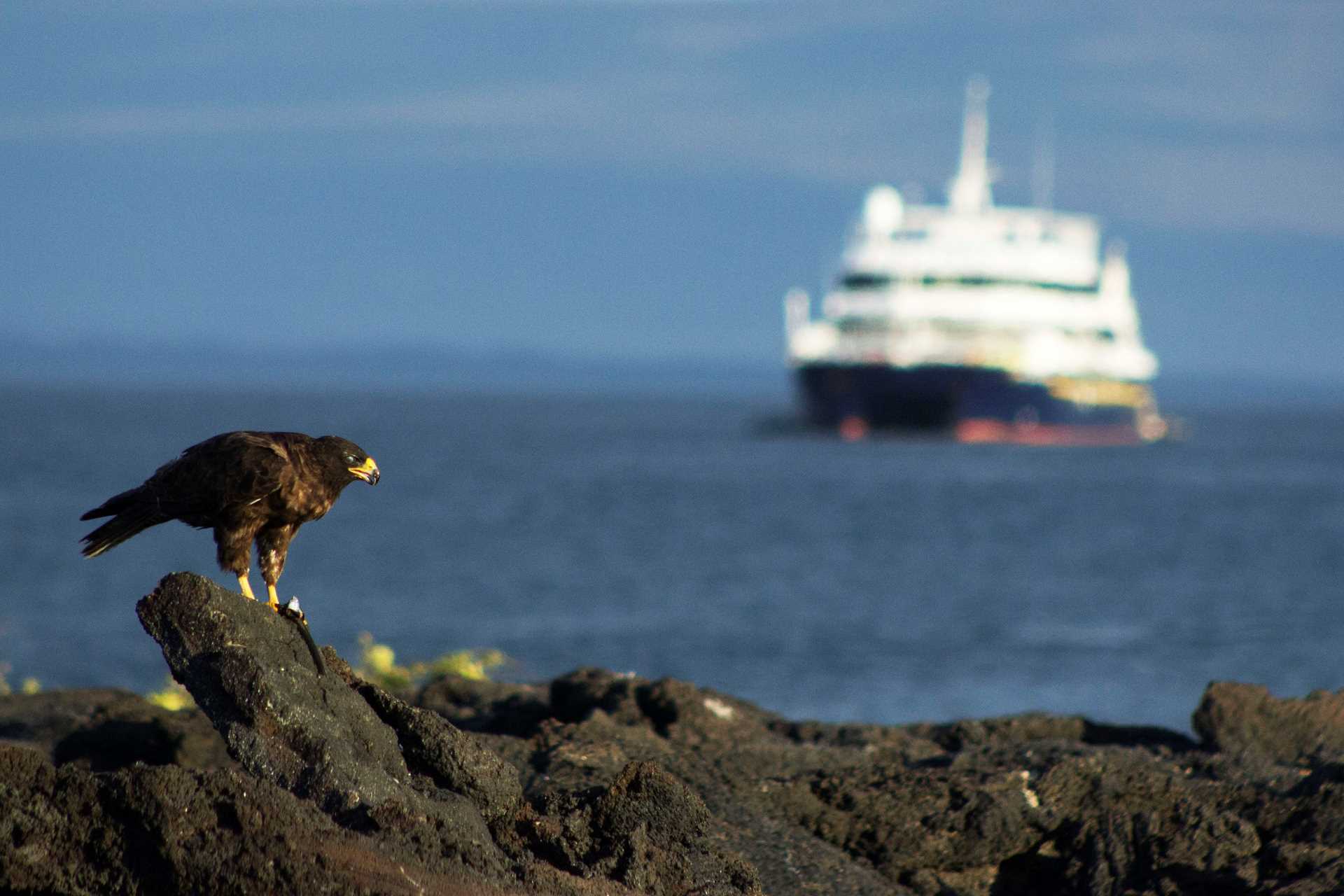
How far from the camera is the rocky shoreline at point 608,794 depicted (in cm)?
452

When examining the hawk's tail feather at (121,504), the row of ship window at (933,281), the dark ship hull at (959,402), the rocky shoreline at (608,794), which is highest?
the row of ship window at (933,281)

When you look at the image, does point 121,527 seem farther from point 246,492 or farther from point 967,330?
→ point 967,330

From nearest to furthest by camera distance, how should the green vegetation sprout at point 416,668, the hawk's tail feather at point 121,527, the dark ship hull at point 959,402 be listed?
the hawk's tail feather at point 121,527
the green vegetation sprout at point 416,668
the dark ship hull at point 959,402

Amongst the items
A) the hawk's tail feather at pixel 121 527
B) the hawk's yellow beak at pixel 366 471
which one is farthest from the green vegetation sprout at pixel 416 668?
the hawk's yellow beak at pixel 366 471

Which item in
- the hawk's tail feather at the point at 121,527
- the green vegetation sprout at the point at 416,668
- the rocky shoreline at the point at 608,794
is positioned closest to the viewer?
the rocky shoreline at the point at 608,794

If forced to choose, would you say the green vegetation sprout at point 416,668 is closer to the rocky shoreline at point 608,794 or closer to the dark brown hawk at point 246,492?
→ the rocky shoreline at point 608,794

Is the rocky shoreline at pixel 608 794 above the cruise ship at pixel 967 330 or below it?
below

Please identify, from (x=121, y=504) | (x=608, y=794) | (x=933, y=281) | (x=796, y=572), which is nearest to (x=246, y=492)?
(x=121, y=504)

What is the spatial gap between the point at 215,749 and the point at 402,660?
47.1 ft

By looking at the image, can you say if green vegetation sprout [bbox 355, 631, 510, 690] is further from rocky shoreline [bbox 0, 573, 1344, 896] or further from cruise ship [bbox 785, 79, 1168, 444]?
cruise ship [bbox 785, 79, 1168, 444]

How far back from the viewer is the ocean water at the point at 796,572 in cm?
2267

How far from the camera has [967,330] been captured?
239 ft

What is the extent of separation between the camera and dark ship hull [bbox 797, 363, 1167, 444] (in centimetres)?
7212

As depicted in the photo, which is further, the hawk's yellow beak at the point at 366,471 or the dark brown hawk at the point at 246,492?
the hawk's yellow beak at the point at 366,471
